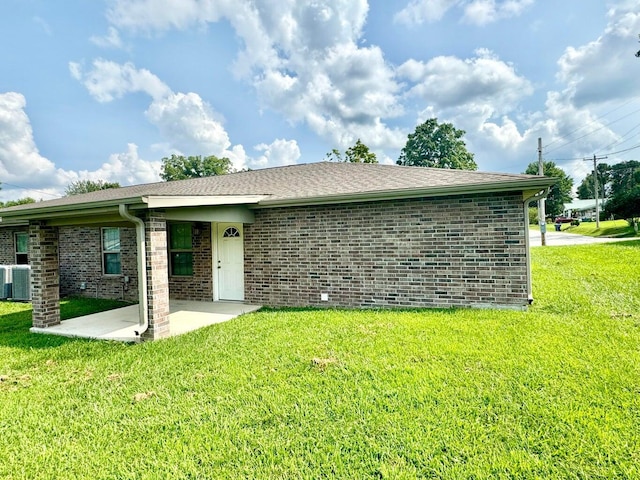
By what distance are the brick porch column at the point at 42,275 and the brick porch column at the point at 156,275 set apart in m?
2.78

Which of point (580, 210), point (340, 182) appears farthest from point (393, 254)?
point (580, 210)

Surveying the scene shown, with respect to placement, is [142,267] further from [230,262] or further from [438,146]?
[438,146]

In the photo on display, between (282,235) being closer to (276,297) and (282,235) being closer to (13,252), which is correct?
(276,297)

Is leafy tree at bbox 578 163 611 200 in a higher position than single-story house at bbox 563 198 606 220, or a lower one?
higher

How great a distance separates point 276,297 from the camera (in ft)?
27.4

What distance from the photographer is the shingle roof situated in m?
6.20

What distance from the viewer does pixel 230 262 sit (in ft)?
29.6

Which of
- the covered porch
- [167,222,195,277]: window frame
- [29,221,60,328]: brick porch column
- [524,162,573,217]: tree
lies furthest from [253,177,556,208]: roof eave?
[524,162,573,217]: tree

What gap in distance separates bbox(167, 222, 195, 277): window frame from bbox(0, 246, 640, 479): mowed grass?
3825 millimetres

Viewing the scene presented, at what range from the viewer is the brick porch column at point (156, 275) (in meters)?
5.46

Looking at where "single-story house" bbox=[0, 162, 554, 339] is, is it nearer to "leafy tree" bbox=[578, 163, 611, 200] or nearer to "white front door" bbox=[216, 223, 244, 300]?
"white front door" bbox=[216, 223, 244, 300]

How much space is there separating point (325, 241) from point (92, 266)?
829cm

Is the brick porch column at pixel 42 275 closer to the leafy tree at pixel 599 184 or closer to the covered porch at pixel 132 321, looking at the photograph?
the covered porch at pixel 132 321

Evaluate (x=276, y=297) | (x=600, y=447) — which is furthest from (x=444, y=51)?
(x=600, y=447)
